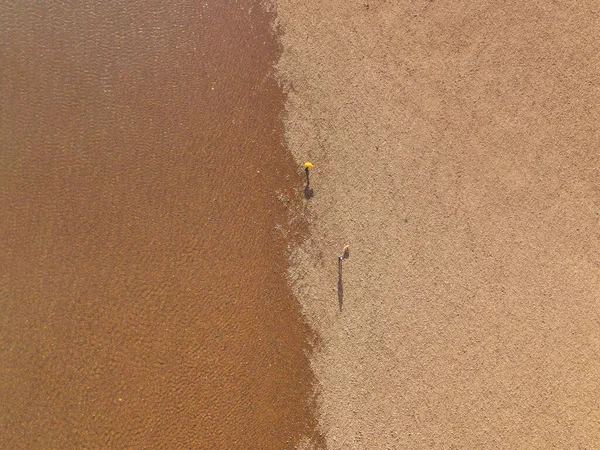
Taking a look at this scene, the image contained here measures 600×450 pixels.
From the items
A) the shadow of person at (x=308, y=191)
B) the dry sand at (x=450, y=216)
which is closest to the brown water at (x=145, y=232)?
the shadow of person at (x=308, y=191)

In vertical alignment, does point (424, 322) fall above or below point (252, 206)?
below

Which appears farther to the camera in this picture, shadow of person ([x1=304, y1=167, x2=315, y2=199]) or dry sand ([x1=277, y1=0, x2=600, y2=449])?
shadow of person ([x1=304, y1=167, x2=315, y2=199])

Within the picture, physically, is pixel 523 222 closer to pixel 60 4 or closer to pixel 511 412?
pixel 511 412

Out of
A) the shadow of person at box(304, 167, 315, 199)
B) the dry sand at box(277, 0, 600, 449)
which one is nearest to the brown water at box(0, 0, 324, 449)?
the shadow of person at box(304, 167, 315, 199)

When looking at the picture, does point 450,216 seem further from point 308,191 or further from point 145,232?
point 145,232

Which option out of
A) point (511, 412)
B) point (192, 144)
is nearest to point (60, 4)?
point (192, 144)

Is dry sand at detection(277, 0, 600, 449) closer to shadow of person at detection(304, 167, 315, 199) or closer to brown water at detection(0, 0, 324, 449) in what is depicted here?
shadow of person at detection(304, 167, 315, 199)

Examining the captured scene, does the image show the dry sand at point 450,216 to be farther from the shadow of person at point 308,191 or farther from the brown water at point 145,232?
the brown water at point 145,232
